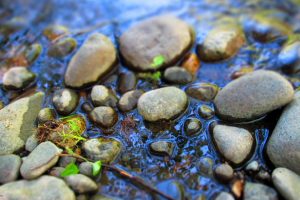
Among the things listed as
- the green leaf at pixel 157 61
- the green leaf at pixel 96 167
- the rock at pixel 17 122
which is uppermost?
the rock at pixel 17 122

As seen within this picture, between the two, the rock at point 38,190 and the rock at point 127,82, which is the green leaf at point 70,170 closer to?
the rock at point 38,190

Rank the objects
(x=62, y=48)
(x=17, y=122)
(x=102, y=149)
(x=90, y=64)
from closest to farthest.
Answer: (x=102, y=149)
(x=17, y=122)
(x=90, y=64)
(x=62, y=48)

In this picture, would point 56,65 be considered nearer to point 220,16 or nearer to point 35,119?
point 35,119

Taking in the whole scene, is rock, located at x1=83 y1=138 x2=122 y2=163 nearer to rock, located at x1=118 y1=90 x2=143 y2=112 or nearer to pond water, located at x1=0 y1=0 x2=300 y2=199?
pond water, located at x1=0 y1=0 x2=300 y2=199

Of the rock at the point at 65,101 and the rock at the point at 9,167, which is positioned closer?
the rock at the point at 9,167

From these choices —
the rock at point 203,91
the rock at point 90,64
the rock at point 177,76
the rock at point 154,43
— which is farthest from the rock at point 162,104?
the rock at point 90,64

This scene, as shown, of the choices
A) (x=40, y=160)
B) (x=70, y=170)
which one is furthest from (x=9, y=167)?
(x=70, y=170)

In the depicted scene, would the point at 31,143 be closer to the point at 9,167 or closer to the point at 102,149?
the point at 9,167

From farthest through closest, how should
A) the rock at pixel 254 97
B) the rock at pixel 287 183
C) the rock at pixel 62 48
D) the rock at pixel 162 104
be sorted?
the rock at pixel 62 48
the rock at pixel 162 104
the rock at pixel 254 97
the rock at pixel 287 183
